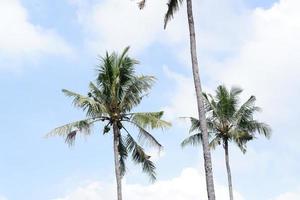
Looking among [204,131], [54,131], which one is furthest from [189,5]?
[54,131]

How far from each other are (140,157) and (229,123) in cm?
1232

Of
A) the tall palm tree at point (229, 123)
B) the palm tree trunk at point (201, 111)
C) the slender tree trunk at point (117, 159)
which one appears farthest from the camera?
the tall palm tree at point (229, 123)

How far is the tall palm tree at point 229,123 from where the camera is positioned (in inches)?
1650

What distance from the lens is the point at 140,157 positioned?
3161 centimetres

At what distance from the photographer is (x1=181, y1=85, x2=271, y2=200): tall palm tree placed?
41906 mm

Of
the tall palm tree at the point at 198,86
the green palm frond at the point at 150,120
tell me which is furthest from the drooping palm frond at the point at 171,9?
the green palm frond at the point at 150,120

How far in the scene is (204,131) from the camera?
71.8ft

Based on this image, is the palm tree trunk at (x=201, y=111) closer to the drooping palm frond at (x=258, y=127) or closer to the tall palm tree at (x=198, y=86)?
the tall palm tree at (x=198, y=86)

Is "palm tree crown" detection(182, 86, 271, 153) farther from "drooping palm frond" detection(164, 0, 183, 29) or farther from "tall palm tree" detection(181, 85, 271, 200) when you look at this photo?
"drooping palm frond" detection(164, 0, 183, 29)

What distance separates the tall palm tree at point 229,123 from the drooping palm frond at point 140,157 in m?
10.9

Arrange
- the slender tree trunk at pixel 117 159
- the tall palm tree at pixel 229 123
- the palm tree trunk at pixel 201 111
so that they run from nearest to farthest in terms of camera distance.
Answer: the palm tree trunk at pixel 201 111
the slender tree trunk at pixel 117 159
the tall palm tree at pixel 229 123

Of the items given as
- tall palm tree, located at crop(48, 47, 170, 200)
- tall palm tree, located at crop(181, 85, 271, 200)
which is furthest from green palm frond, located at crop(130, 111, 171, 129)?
tall palm tree, located at crop(181, 85, 271, 200)

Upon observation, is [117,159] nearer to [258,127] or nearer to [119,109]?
[119,109]

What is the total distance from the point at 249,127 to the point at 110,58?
47.1 ft
